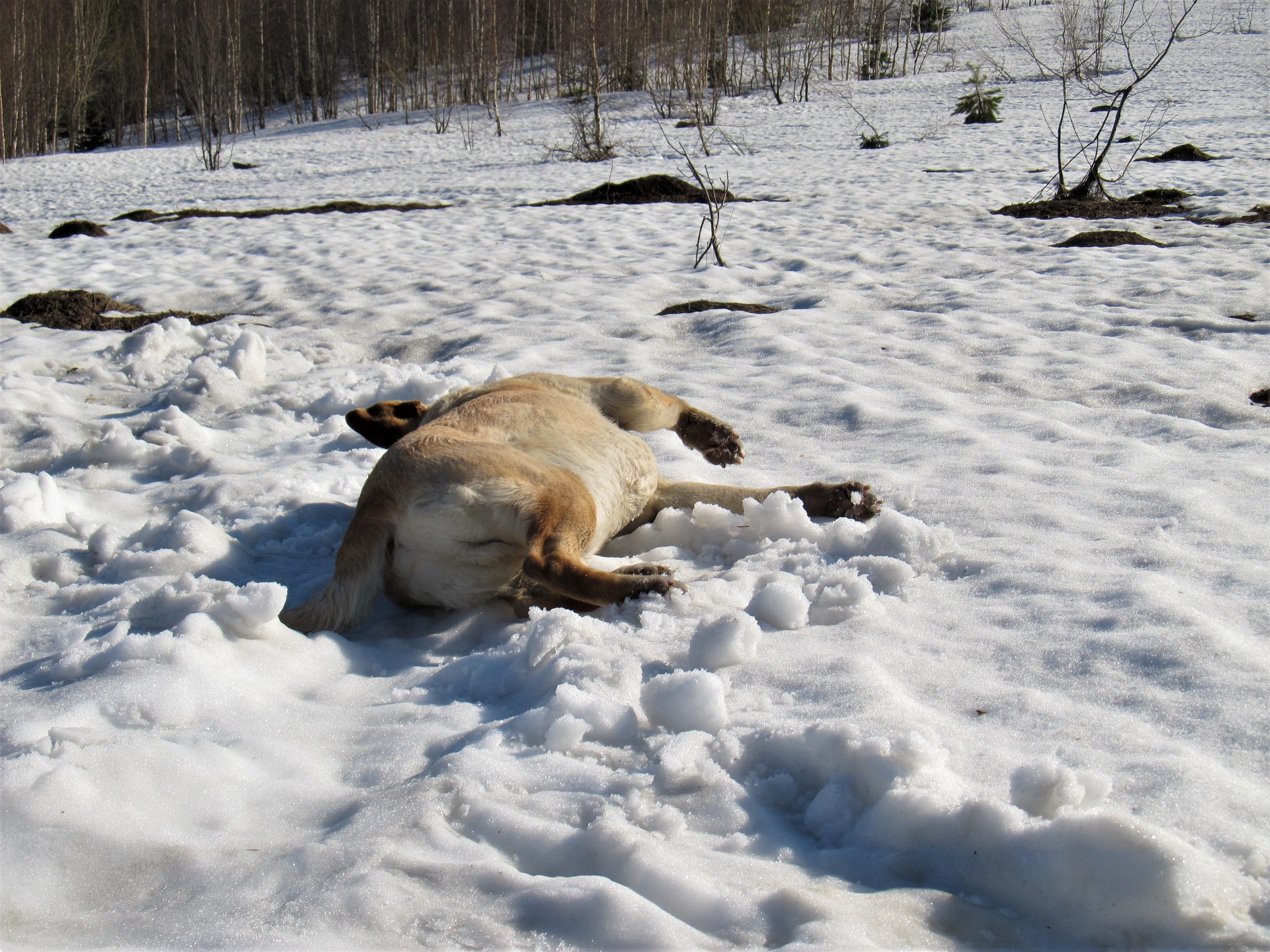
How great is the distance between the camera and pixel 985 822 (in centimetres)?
174

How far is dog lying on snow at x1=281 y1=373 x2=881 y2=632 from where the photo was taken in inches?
116

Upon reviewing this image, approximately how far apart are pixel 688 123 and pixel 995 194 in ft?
45.4

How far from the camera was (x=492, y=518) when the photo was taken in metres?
3.02

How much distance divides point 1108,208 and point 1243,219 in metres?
1.47

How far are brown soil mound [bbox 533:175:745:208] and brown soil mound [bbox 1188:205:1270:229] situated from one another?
580cm

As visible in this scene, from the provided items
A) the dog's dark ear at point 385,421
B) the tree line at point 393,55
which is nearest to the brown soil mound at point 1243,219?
the dog's dark ear at point 385,421

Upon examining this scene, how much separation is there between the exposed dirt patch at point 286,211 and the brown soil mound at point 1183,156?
10742 millimetres

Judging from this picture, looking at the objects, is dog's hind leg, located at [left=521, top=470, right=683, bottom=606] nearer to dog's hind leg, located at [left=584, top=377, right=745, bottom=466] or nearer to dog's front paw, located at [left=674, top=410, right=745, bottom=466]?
dog's hind leg, located at [left=584, top=377, right=745, bottom=466]

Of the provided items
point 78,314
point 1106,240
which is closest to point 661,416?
point 78,314

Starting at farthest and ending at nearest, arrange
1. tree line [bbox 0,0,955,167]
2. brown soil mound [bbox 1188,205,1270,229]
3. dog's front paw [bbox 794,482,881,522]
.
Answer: tree line [bbox 0,0,955,167] → brown soil mound [bbox 1188,205,1270,229] → dog's front paw [bbox 794,482,881,522]

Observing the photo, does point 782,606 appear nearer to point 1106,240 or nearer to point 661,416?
point 661,416

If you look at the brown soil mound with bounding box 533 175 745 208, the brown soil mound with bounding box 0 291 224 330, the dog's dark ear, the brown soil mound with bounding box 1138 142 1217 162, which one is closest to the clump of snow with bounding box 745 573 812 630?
the dog's dark ear

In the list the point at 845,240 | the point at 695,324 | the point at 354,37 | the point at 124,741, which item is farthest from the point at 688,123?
the point at 354,37

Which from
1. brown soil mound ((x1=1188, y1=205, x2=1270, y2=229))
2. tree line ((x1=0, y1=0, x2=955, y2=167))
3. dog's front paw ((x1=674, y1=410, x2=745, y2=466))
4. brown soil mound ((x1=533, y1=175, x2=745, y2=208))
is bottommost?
dog's front paw ((x1=674, y1=410, x2=745, y2=466))
